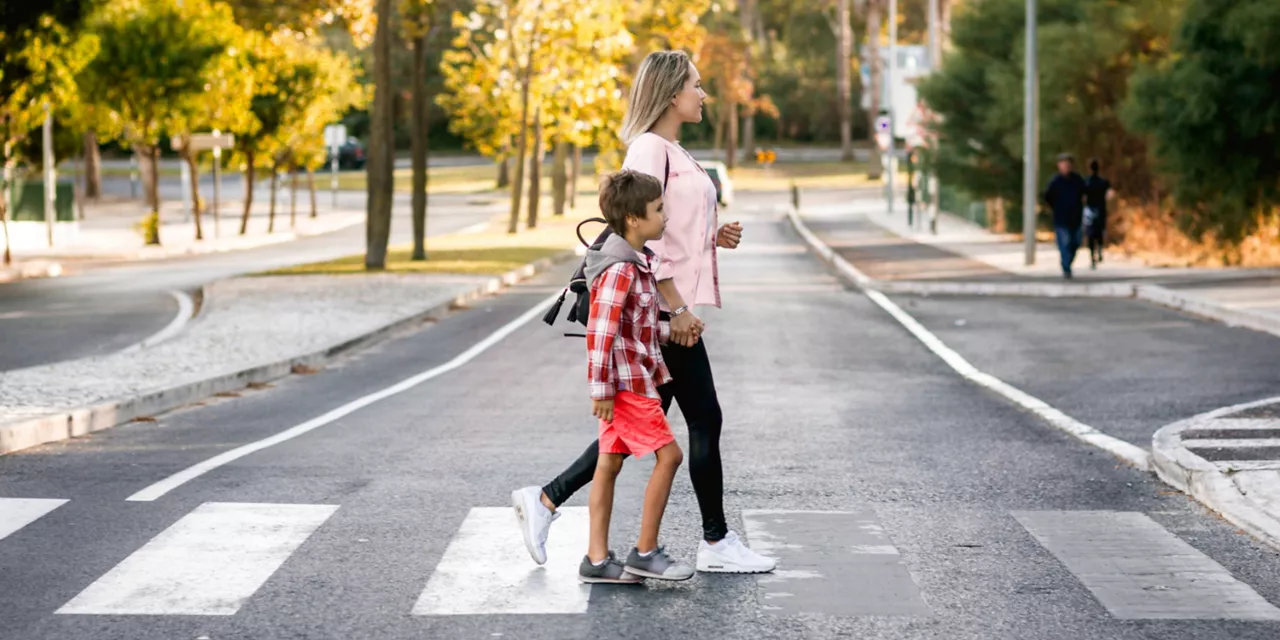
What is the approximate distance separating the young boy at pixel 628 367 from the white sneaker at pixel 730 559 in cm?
18

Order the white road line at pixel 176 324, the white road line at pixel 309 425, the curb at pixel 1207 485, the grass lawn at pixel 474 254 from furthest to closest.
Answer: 1. the grass lawn at pixel 474 254
2. the white road line at pixel 176 324
3. the white road line at pixel 309 425
4. the curb at pixel 1207 485

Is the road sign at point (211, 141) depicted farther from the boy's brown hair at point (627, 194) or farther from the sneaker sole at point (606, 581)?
the boy's brown hair at point (627, 194)

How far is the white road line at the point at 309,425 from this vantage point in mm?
9000

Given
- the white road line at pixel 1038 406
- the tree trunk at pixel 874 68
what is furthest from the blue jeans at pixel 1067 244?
the tree trunk at pixel 874 68

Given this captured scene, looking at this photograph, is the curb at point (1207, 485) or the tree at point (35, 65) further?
the tree at point (35, 65)

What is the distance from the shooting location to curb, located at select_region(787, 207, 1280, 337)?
19.4 m

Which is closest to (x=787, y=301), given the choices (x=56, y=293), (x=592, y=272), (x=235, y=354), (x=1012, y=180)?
(x=235, y=354)

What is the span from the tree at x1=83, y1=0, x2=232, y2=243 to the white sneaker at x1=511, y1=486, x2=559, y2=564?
3757cm

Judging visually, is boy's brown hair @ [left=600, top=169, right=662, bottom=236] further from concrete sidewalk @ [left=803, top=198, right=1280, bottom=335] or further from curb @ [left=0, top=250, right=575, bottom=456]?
concrete sidewalk @ [left=803, top=198, right=1280, bottom=335]

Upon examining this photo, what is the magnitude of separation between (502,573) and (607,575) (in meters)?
0.46

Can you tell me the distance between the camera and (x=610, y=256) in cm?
643

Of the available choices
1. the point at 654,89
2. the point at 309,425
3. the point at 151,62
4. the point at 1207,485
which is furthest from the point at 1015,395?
the point at 151,62

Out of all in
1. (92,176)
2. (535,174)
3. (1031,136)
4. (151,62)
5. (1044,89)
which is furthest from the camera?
(92,176)

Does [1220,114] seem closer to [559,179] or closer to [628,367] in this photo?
[628,367]
